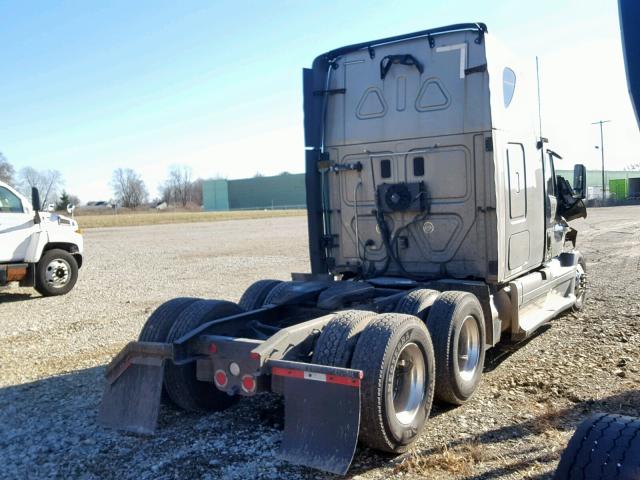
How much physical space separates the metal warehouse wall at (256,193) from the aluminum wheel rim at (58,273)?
8726 cm

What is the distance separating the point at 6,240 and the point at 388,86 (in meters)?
7.86

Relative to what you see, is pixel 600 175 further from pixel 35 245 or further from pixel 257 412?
pixel 257 412

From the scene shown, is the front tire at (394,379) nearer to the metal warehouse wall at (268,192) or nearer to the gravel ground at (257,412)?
the gravel ground at (257,412)

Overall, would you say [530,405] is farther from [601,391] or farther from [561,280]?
[561,280]

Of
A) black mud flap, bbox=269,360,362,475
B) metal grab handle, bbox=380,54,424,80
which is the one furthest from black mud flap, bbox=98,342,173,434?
metal grab handle, bbox=380,54,424,80

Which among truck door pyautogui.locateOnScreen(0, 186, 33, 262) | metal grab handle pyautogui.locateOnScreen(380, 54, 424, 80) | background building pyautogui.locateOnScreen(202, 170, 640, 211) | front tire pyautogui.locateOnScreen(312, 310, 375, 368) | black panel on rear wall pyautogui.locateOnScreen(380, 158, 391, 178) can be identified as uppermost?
background building pyautogui.locateOnScreen(202, 170, 640, 211)

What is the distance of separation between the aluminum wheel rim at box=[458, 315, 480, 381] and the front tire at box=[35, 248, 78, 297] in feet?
29.2

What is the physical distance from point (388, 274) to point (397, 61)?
7.56ft

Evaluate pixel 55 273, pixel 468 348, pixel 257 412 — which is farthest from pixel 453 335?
pixel 55 273

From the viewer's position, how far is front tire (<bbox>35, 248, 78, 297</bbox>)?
1145 centimetres

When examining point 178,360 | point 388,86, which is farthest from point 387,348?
point 388,86

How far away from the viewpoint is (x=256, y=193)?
105 meters

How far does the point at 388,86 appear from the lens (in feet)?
21.4

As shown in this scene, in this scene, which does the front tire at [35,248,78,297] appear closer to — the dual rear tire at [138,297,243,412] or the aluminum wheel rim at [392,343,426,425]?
the dual rear tire at [138,297,243,412]
